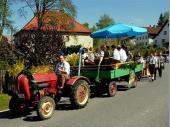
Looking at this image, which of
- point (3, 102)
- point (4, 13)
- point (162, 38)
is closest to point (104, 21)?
point (162, 38)

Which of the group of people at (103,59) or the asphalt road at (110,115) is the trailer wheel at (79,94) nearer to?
the asphalt road at (110,115)

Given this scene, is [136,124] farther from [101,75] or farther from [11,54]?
[11,54]

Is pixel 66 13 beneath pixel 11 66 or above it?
above

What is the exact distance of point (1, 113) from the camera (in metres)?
12.1

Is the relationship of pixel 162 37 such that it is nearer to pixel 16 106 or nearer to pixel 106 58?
pixel 106 58

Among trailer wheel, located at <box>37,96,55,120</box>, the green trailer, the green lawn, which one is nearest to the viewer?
trailer wheel, located at <box>37,96,55,120</box>

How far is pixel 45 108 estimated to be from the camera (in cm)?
1104

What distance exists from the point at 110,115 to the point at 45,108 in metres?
1.73

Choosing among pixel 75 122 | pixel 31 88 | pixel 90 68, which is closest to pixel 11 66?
pixel 90 68

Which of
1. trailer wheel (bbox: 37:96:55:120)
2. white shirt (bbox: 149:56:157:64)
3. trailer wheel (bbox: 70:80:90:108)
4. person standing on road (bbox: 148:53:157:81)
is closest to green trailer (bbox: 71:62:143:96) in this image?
trailer wheel (bbox: 70:80:90:108)

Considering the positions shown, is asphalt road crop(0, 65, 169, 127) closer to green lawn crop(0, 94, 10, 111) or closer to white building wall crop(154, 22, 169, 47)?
green lawn crop(0, 94, 10, 111)

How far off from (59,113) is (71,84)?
37.8 inches

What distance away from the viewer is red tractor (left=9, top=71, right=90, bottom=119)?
1106 centimetres

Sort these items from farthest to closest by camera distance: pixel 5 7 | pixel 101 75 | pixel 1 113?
pixel 5 7
pixel 101 75
pixel 1 113
